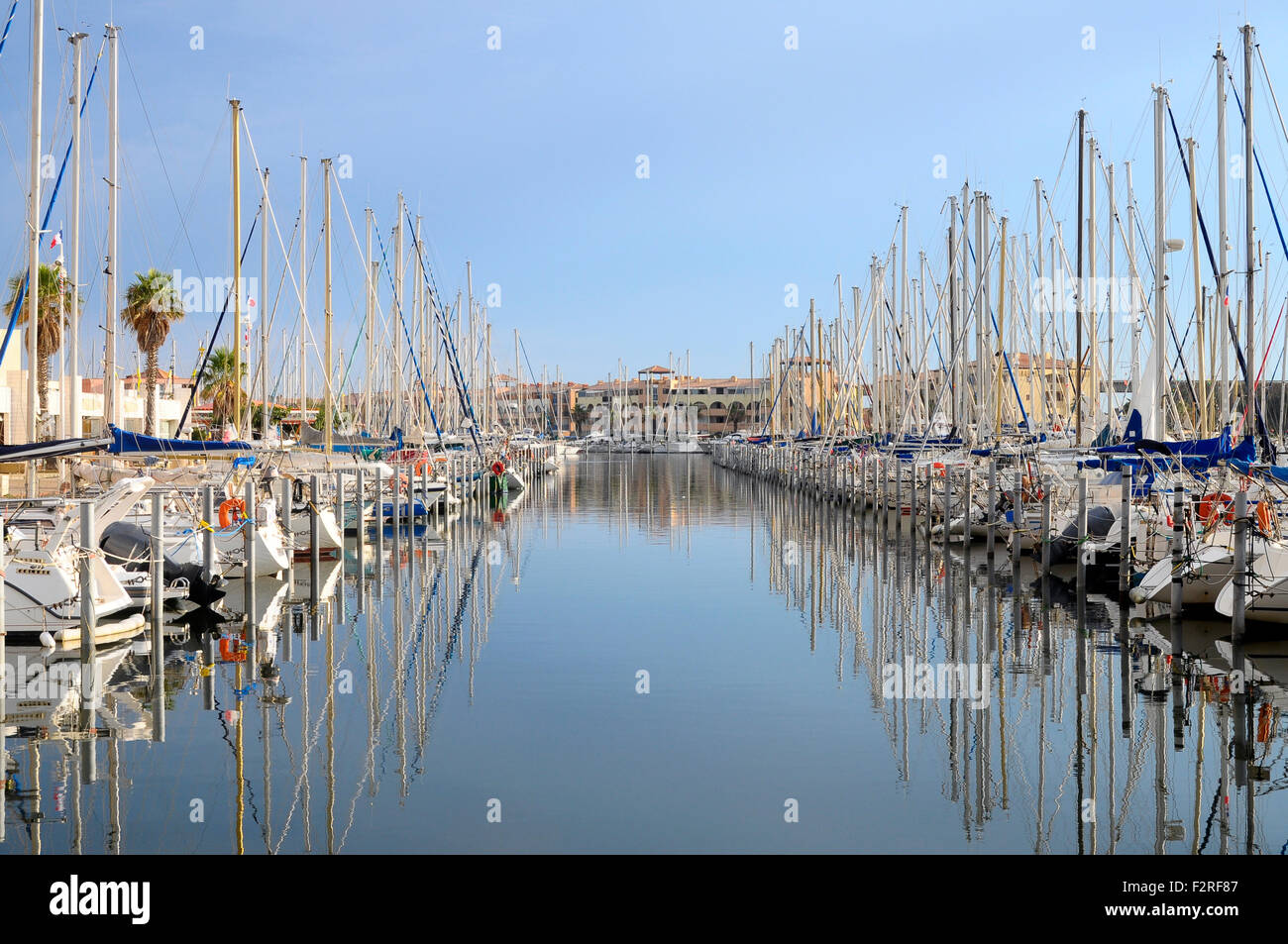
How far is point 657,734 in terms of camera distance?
506 inches

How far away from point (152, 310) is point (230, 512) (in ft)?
113

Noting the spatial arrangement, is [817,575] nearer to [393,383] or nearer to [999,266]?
[999,266]

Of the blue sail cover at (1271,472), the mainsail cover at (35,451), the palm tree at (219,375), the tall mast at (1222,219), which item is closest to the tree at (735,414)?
the palm tree at (219,375)

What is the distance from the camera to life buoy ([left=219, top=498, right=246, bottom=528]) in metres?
22.6

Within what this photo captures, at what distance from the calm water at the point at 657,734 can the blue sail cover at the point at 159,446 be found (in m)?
3.19

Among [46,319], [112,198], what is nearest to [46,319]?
[46,319]

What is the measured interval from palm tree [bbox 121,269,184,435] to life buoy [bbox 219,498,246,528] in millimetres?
33061

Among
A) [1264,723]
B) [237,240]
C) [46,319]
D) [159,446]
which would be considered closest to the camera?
[1264,723]

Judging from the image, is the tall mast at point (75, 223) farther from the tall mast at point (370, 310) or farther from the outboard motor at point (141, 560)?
the tall mast at point (370, 310)

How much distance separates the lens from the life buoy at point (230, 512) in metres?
22.6

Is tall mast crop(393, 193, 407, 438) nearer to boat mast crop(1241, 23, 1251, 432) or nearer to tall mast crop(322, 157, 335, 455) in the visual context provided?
tall mast crop(322, 157, 335, 455)

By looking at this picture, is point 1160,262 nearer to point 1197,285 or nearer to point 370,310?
point 1197,285

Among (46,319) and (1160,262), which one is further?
(46,319)

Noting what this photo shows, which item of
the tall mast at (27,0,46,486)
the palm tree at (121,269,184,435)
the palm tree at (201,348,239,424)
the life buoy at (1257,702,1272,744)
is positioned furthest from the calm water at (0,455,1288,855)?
the palm tree at (201,348,239,424)
